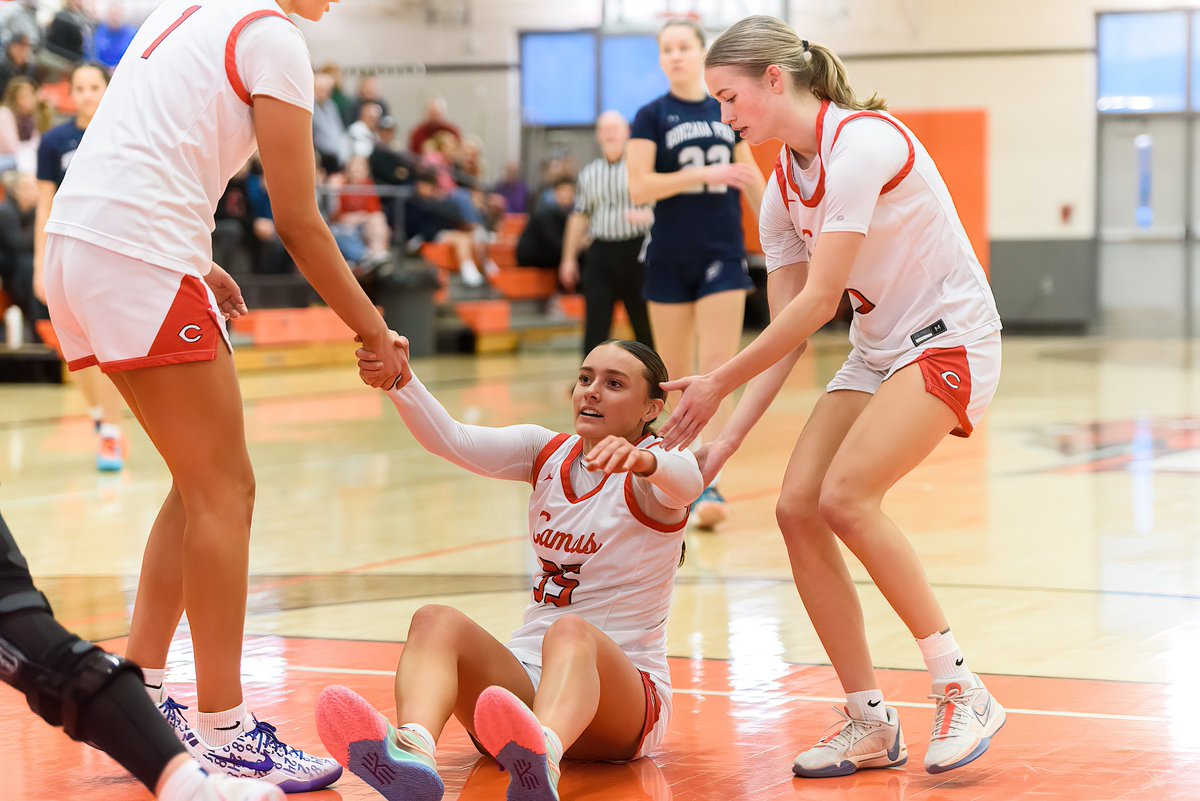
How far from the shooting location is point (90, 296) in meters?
2.90

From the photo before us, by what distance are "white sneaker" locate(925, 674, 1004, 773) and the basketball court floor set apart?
53 mm

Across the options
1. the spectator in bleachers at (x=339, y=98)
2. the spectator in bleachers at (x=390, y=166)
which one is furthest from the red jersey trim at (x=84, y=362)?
the spectator in bleachers at (x=339, y=98)

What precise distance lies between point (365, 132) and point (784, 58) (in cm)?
1447

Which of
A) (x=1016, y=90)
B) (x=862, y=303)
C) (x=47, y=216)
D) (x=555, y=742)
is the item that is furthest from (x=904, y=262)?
(x=1016, y=90)

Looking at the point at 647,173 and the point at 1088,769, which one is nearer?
the point at 1088,769

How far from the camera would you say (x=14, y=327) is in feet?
43.7

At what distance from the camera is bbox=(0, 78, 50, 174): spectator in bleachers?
13.8m

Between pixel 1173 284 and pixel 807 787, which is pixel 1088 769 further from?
pixel 1173 284

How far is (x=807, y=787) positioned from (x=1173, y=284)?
765 inches

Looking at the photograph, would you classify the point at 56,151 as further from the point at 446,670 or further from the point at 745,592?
the point at 446,670

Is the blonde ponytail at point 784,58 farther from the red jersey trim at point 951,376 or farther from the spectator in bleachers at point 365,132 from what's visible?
the spectator in bleachers at point 365,132

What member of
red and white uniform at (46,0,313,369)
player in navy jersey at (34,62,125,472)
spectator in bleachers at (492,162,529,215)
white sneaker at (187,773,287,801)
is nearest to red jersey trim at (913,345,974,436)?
red and white uniform at (46,0,313,369)

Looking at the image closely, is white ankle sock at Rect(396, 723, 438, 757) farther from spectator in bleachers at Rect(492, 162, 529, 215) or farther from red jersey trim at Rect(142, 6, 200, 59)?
spectator in bleachers at Rect(492, 162, 529, 215)

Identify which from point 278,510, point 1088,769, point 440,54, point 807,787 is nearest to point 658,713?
point 807,787
